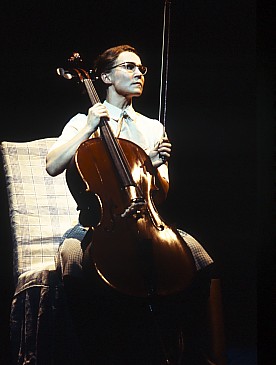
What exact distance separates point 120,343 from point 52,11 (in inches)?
46.8

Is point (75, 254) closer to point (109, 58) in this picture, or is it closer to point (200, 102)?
point (109, 58)

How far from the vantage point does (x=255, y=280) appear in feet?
7.59

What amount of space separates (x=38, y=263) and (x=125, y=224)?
471mm

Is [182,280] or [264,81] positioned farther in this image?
[264,81]

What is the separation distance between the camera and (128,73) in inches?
81.1

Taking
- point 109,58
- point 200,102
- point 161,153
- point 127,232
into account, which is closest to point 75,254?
point 127,232

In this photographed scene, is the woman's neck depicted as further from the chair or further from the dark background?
the chair

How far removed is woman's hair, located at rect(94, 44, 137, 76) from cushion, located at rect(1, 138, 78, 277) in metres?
0.38

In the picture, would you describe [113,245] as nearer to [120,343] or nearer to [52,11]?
[120,343]

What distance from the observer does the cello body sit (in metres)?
1.70

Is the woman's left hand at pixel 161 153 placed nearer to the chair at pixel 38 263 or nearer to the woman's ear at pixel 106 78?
the woman's ear at pixel 106 78

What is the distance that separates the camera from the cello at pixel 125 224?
170cm

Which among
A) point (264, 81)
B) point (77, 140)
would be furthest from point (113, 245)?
point (264, 81)

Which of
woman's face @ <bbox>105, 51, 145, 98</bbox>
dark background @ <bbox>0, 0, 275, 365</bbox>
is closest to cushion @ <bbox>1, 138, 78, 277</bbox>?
dark background @ <bbox>0, 0, 275, 365</bbox>
